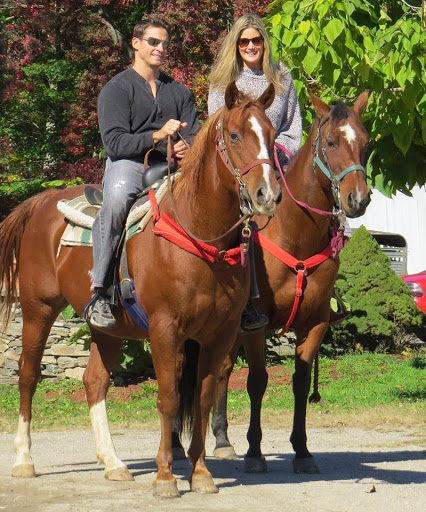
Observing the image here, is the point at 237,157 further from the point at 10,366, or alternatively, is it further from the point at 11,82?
the point at 11,82

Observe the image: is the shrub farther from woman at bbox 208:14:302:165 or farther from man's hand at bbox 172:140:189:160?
A: man's hand at bbox 172:140:189:160

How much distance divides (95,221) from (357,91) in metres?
3.51

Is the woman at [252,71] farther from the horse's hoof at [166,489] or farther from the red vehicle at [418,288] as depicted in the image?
the red vehicle at [418,288]

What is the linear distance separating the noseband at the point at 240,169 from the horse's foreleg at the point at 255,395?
1885mm

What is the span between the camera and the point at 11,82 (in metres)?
22.4

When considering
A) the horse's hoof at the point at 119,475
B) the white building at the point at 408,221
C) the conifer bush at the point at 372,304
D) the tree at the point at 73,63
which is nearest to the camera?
the horse's hoof at the point at 119,475

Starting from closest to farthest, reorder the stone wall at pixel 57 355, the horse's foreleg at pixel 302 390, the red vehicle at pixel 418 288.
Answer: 1. the horse's foreleg at pixel 302 390
2. the stone wall at pixel 57 355
3. the red vehicle at pixel 418 288

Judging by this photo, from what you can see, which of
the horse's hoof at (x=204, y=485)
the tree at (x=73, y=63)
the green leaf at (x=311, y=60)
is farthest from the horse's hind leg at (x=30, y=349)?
the tree at (x=73, y=63)

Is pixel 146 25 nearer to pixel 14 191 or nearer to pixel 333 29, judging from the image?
pixel 333 29

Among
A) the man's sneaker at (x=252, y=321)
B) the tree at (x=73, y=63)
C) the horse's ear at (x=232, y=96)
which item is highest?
the tree at (x=73, y=63)

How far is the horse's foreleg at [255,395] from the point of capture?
7.97 meters

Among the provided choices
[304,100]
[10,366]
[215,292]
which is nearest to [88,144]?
[10,366]

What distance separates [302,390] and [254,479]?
2.78ft

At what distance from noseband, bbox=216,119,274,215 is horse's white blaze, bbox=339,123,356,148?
131cm
